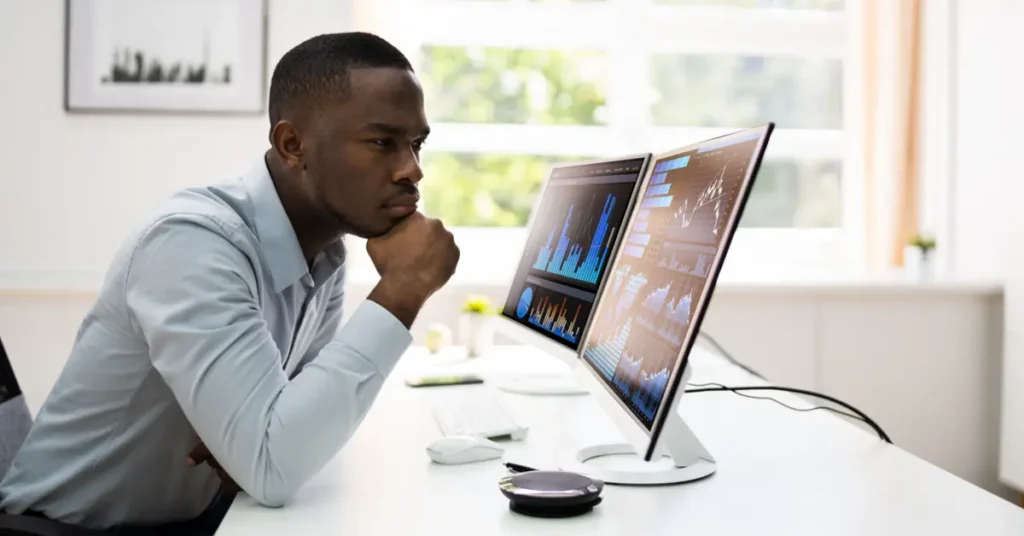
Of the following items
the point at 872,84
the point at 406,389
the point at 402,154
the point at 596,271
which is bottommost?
the point at 406,389

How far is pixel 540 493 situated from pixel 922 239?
2752 mm

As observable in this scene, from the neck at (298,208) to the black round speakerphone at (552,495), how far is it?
1.64ft

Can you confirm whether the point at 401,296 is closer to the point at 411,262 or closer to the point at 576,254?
the point at 411,262

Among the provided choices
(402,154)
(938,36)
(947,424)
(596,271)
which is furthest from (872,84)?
(402,154)

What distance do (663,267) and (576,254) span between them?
18.8 inches

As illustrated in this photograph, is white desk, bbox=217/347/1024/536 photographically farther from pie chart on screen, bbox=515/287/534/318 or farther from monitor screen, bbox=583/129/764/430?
pie chart on screen, bbox=515/287/534/318

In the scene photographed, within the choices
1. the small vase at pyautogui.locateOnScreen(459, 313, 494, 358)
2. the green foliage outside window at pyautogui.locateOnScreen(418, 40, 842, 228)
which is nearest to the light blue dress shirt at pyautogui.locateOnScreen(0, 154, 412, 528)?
the small vase at pyautogui.locateOnScreen(459, 313, 494, 358)

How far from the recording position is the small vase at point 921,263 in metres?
3.24

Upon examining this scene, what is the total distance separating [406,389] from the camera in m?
1.79

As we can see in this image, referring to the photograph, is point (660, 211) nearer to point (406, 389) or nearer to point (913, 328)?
point (406, 389)

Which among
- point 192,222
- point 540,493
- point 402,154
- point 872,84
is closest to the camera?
point 540,493

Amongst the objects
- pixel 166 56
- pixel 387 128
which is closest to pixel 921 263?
pixel 387 128

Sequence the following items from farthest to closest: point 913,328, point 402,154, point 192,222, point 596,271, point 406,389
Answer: point 913,328, point 406,389, point 596,271, point 402,154, point 192,222

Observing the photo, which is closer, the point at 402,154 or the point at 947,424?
the point at 402,154
